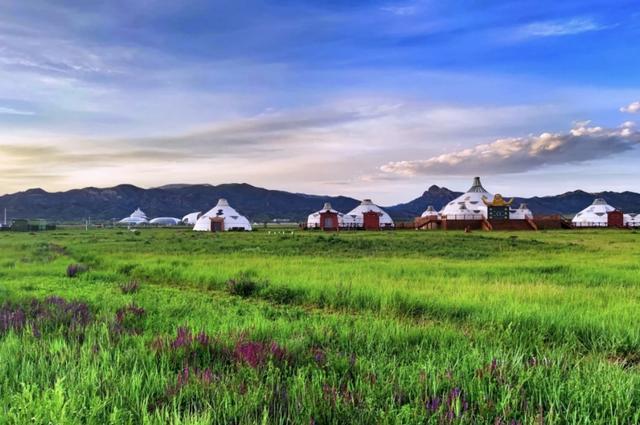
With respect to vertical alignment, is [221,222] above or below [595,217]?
below

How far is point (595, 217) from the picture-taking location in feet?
316

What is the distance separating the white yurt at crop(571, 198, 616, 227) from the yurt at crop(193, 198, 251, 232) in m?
69.1

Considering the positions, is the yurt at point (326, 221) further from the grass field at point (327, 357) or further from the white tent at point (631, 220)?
the grass field at point (327, 357)

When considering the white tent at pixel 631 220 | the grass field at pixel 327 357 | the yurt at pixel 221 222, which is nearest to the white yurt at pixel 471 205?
the white tent at pixel 631 220

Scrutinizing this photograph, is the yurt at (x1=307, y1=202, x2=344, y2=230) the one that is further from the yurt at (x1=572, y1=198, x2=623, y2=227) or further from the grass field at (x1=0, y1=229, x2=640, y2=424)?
the grass field at (x1=0, y1=229, x2=640, y2=424)

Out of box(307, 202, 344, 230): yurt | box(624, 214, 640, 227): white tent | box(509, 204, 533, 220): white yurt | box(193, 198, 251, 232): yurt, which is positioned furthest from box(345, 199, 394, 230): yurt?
box(624, 214, 640, 227): white tent

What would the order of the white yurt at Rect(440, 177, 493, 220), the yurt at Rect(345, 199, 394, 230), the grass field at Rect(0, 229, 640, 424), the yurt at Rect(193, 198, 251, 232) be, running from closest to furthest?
the grass field at Rect(0, 229, 640, 424) < the white yurt at Rect(440, 177, 493, 220) < the yurt at Rect(345, 199, 394, 230) < the yurt at Rect(193, 198, 251, 232)

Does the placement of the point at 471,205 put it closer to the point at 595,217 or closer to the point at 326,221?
the point at 595,217

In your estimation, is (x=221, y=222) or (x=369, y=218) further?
(x=221, y=222)

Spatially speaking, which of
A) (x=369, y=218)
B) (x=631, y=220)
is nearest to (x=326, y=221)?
(x=369, y=218)

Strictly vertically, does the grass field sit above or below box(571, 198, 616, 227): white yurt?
below

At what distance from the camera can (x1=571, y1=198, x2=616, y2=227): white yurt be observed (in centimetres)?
9412

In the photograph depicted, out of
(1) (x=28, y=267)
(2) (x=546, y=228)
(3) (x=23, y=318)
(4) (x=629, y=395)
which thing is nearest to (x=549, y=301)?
(4) (x=629, y=395)

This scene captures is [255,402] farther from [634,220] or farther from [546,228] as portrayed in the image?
[634,220]
